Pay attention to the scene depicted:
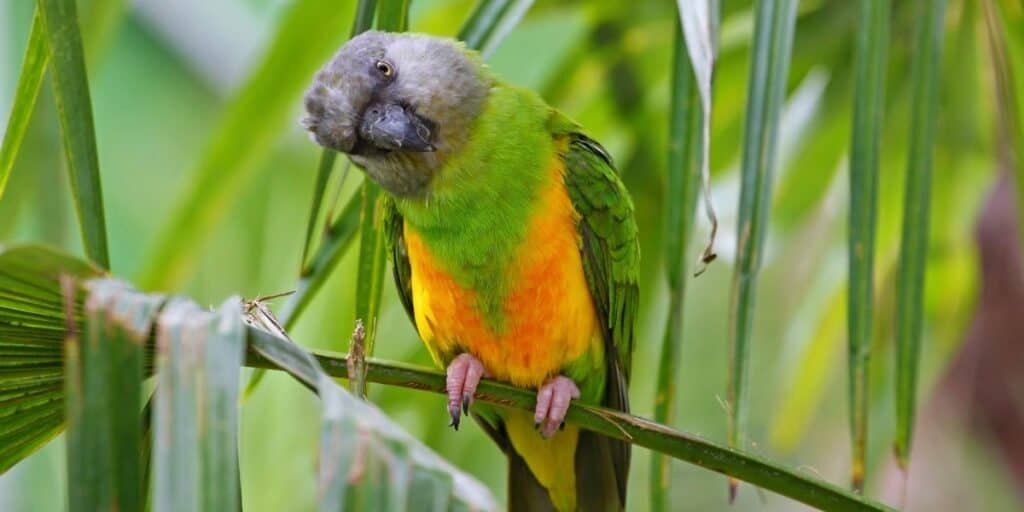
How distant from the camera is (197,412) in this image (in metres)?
0.91

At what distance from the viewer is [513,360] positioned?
7.38ft

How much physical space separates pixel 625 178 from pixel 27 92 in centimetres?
170

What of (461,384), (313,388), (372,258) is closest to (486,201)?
(461,384)

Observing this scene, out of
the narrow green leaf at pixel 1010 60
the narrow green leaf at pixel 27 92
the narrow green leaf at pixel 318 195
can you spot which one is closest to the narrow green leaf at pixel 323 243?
the narrow green leaf at pixel 318 195

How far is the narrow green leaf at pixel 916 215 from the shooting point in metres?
1.82

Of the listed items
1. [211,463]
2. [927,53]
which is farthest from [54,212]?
[927,53]

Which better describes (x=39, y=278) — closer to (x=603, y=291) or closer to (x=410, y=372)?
(x=410, y=372)

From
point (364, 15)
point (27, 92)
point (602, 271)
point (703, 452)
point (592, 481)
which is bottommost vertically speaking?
point (592, 481)

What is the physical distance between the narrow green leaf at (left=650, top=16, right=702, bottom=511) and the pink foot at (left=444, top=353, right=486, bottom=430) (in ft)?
1.25

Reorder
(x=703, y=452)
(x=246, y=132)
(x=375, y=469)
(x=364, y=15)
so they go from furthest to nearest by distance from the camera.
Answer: (x=246, y=132) < (x=364, y=15) < (x=703, y=452) < (x=375, y=469)

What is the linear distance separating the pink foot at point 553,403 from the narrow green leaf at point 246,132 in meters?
0.80

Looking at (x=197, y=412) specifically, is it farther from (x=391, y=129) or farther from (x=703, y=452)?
(x=391, y=129)

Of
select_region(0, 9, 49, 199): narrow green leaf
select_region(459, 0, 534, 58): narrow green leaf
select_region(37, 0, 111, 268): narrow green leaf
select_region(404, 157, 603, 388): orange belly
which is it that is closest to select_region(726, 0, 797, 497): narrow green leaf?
select_region(459, 0, 534, 58): narrow green leaf

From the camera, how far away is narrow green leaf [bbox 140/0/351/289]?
2.38m
